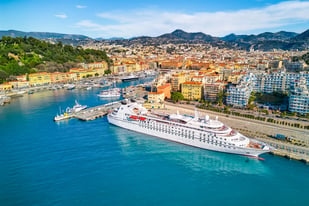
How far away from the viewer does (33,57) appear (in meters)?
57.8

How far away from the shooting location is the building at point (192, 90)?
3219 cm

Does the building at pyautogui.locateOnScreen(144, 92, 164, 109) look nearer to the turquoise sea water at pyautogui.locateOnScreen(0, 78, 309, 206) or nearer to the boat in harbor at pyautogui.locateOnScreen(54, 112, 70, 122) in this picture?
the turquoise sea water at pyautogui.locateOnScreen(0, 78, 309, 206)

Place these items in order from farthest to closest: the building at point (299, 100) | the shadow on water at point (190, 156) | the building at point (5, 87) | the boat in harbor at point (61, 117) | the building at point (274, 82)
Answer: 1. the building at point (5, 87)
2. the building at point (274, 82)
3. the boat in harbor at point (61, 117)
4. the building at point (299, 100)
5. the shadow on water at point (190, 156)

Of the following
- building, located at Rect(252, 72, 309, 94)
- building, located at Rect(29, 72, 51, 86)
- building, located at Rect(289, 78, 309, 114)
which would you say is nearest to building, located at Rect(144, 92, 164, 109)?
building, located at Rect(252, 72, 309, 94)

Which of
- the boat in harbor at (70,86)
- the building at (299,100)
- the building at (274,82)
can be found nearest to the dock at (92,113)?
the boat in harbor at (70,86)

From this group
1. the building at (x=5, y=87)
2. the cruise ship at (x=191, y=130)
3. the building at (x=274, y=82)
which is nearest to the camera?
the cruise ship at (x=191, y=130)

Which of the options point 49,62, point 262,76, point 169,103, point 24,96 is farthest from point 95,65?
point 262,76

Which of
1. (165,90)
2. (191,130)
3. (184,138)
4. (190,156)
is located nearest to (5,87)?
(165,90)

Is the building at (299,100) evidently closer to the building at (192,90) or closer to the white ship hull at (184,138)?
the white ship hull at (184,138)

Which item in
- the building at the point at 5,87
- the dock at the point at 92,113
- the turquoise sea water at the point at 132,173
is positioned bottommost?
the turquoise sea water at the point at 132,173

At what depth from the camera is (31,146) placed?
779 inches

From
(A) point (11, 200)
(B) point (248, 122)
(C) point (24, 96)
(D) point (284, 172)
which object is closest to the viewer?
(A) point (11, 200)

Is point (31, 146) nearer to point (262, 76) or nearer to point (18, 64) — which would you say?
point (262, 76)

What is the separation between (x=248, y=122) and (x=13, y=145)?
73.7 feet
